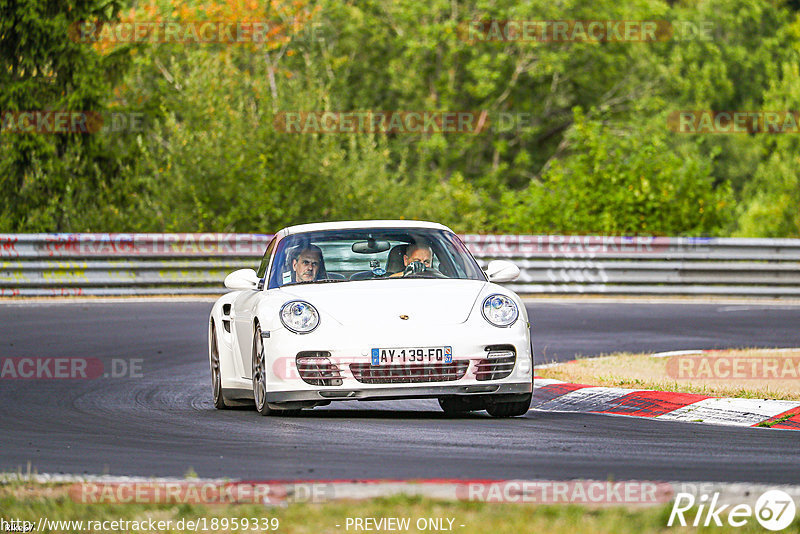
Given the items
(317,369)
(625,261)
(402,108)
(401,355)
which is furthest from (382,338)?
(402,108)

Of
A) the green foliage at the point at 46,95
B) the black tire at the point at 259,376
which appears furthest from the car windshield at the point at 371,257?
the green foliage at the point at 46,95

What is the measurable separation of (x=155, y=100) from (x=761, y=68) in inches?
1716

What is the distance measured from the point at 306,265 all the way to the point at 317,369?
111cm

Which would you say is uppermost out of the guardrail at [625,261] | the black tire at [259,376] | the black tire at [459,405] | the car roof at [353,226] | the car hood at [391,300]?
the car roof at [353,226]

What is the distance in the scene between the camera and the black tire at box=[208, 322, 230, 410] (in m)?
11.0

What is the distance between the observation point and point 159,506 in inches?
232

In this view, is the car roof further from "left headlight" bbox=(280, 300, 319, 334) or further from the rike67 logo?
the rike67 logo

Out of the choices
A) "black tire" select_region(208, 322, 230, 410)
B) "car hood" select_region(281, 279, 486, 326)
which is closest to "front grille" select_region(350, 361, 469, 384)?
"car hood" select_region(281, 279, 486, 326)

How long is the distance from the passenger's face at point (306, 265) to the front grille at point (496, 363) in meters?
1.42

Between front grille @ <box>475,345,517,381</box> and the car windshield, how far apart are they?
888 millimetres

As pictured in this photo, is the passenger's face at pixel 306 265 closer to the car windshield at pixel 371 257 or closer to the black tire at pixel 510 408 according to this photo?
the car windshield at pixel 371 257

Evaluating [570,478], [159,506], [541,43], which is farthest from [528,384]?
[541,43]

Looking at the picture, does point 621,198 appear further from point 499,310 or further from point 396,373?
point 396,373

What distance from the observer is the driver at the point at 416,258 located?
10.4 meters
